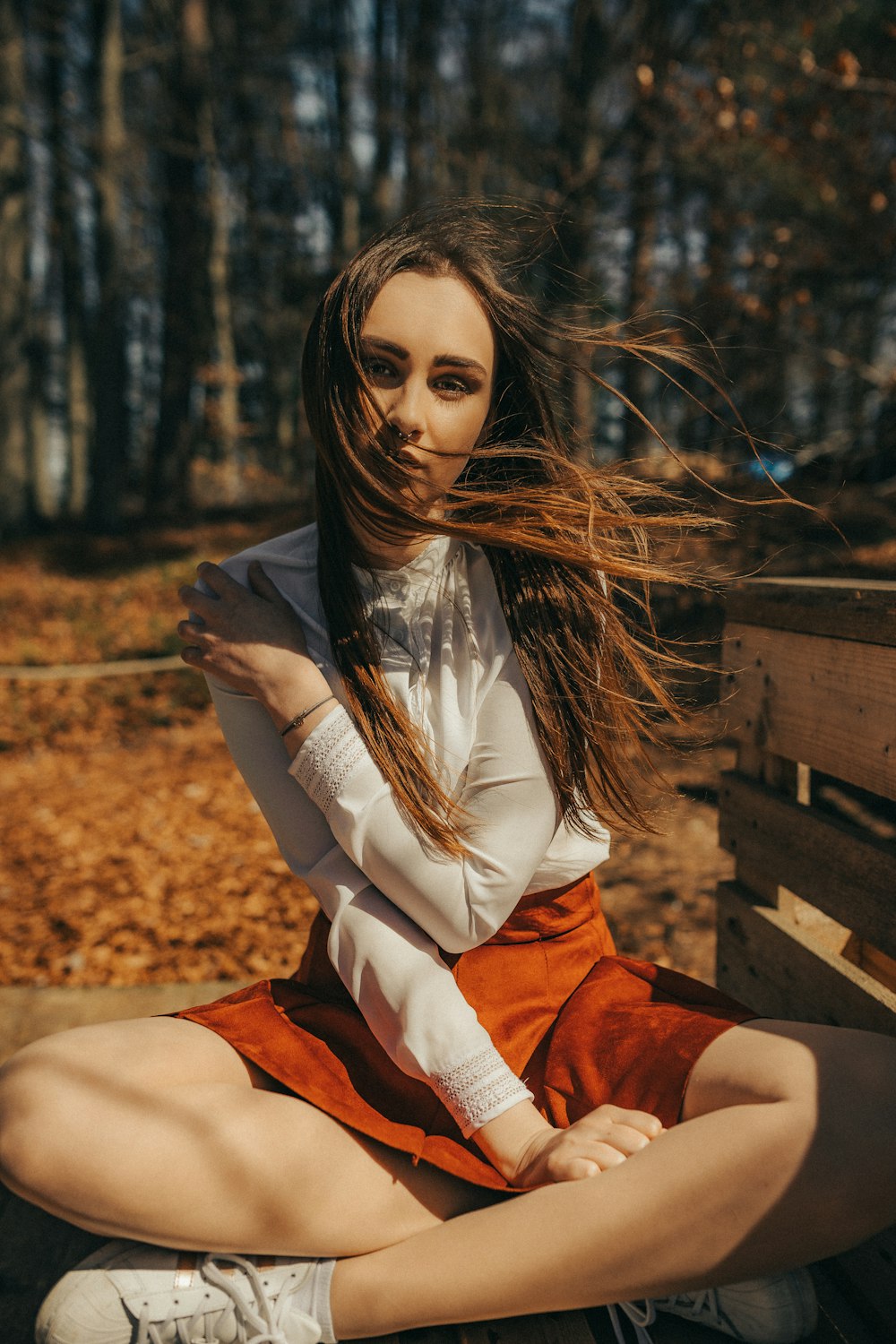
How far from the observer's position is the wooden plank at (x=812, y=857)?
1.83 meters

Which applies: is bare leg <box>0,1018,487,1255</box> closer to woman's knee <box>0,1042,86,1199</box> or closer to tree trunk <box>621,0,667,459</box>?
woman's knee <box>0,1042,86,1199</box>

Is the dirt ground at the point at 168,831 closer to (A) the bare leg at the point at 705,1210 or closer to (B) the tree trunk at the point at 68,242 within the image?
(A) the bare leg at the point at 705,1210

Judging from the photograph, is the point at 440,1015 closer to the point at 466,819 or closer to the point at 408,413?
the point at 466,819

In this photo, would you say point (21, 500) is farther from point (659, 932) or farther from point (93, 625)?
point (659, 932)

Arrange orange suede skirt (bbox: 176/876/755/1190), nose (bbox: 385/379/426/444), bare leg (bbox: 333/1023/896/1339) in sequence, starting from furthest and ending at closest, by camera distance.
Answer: nose (bbox: 385/379/426/444), orange suede skirt (bbox: 176/876/755/1190), bare leg (bbox: 333/1023/896/1339)

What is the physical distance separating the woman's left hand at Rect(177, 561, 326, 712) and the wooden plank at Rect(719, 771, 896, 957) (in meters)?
1.12

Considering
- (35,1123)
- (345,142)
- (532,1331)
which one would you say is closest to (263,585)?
(35,1123)

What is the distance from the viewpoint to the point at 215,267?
14.5m

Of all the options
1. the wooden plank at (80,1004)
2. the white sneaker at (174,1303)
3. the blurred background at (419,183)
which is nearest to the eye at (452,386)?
the white sneaker at (174,1303)

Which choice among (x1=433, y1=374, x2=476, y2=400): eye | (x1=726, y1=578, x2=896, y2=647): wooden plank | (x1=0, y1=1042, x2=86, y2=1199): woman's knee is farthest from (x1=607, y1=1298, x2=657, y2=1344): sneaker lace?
(x1=433, y1=374, x2=476, y2=400): eye

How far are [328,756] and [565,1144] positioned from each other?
0.71m

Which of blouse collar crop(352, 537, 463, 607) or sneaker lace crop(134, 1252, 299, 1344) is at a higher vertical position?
blouse collar crop(352, 537, 463, 607)

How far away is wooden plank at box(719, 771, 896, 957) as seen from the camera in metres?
1.83

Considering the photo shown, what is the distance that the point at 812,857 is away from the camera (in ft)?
6.83
